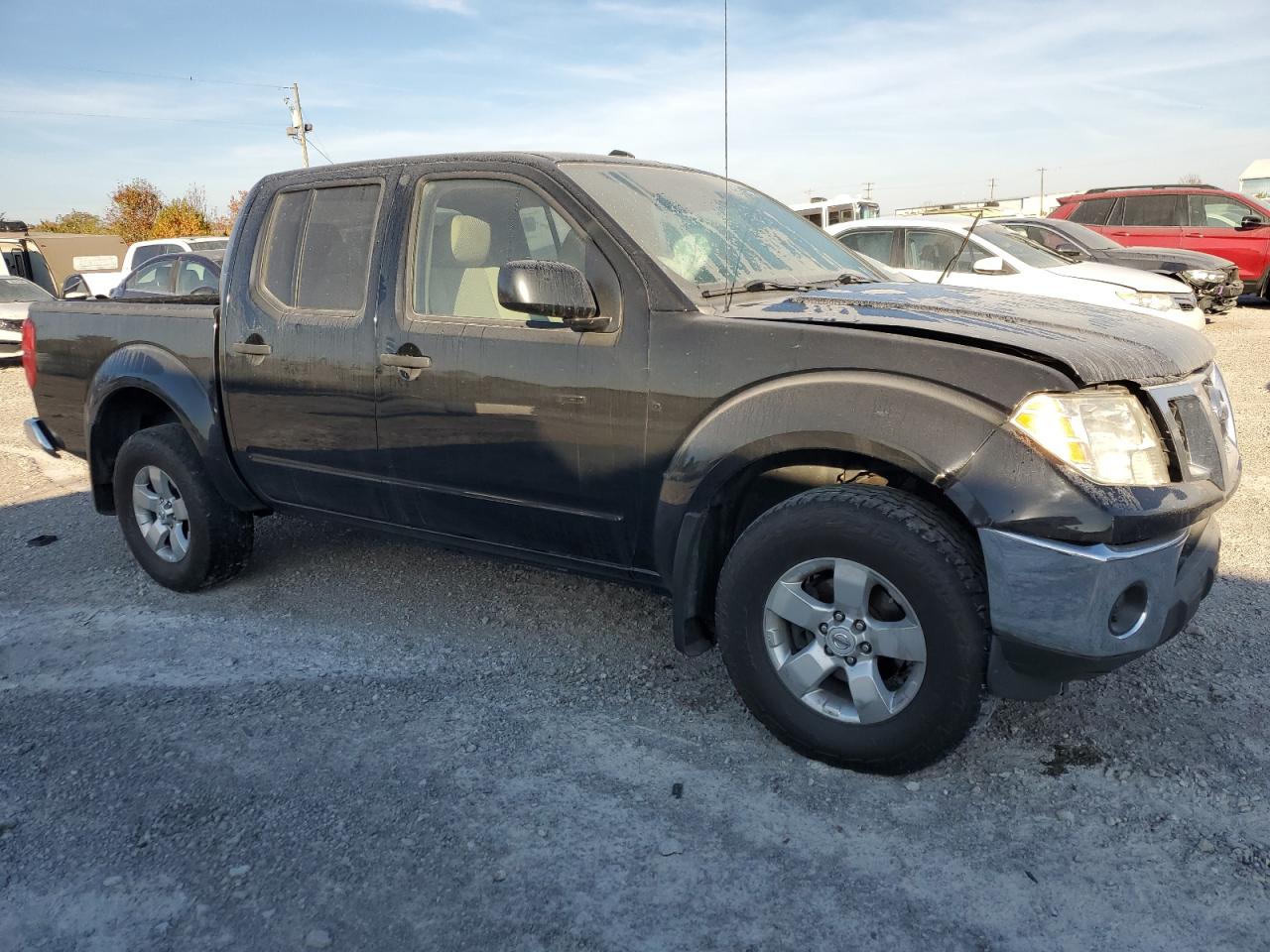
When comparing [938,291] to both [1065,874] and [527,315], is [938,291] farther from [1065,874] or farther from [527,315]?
[1065,874]

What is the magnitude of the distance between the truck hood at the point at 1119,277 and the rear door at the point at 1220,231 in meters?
5.55

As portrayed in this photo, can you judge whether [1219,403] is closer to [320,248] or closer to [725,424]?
[725,424]

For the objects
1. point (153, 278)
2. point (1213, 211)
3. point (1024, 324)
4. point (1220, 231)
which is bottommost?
point (1024, 324)

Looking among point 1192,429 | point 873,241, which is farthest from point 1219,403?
point 873,241

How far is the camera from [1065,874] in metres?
2.43

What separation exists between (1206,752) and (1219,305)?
12310 millimetres

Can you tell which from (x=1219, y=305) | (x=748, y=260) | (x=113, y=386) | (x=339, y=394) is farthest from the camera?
(x=1219, y=305)

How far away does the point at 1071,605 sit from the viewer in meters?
2.44

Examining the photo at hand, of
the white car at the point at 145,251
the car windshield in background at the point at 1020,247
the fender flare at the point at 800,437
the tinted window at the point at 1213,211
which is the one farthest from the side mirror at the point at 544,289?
the tinted window at the point at 1213,211

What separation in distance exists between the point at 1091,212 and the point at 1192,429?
1426 centimetres

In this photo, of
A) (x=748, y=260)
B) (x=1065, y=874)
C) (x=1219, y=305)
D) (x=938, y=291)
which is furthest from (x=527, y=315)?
(x=1219, y=305)

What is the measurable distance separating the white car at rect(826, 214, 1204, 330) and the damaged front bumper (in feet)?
21.8

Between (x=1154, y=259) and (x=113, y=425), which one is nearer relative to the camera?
(x=113, y=425)

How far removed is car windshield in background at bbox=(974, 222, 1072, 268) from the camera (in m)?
9.47
